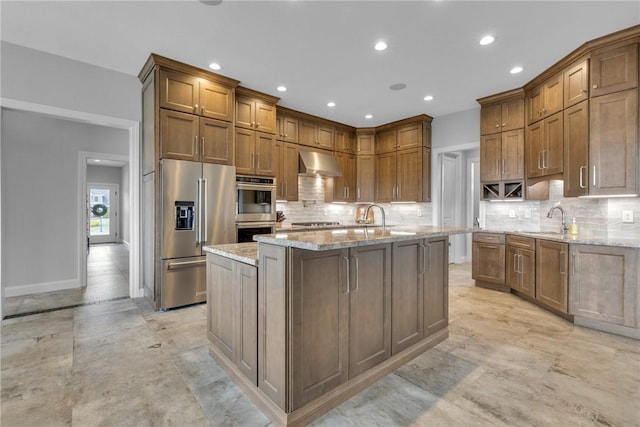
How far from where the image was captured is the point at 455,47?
320 cm

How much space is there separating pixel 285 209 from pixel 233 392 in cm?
385

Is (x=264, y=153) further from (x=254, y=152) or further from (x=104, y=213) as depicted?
(x=104, y=213)

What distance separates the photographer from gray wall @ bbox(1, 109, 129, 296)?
4.06 metres

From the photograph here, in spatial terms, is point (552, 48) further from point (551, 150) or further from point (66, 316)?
point (66, 316)

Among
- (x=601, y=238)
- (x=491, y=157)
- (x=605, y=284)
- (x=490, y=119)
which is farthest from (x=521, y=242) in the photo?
(x=490, y=119)

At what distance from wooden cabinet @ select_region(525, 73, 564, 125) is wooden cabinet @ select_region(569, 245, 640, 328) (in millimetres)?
1790

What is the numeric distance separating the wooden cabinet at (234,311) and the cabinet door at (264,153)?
2357 mm

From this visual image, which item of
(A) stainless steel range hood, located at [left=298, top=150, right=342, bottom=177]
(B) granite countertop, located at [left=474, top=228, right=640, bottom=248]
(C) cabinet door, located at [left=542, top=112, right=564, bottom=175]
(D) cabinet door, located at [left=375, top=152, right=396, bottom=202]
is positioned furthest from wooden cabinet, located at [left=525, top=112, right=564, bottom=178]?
(A) stainless steel range hood, located at [left=298, top=150, right=342, bottom=177]

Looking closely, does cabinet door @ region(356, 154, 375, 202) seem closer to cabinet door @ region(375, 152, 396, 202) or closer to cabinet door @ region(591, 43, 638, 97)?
cabinet door @ region(375, 152, 396, 202)

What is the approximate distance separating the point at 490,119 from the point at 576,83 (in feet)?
4.31

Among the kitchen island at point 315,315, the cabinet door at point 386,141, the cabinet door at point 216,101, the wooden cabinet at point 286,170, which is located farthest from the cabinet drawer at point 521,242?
the cabinet door at point 216,101

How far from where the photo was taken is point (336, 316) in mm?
1895

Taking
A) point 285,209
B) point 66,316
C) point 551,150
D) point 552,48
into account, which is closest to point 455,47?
point 552,48

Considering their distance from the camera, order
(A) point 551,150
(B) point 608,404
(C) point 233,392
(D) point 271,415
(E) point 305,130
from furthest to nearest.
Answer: (E) point 305,130
(A) point 551,150
(C) point 233,392
(B) point 608,404
(D) point 271,415
